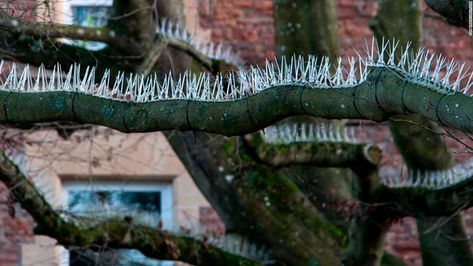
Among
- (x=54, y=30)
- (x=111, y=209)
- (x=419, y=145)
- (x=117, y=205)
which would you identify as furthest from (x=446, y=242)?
(x=54, y=30)

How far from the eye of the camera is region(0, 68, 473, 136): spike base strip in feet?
17.9

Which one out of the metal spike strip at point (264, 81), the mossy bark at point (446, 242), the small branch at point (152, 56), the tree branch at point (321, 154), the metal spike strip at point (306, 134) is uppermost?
the small branch at point (152, 56)

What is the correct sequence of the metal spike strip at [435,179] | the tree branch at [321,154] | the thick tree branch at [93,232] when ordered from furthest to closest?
the thick tree branch at [93,232]
the metal spike strip at [435,179]
the tree branch at [321,154]

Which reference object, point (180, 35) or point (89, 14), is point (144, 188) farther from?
point (180, 35)

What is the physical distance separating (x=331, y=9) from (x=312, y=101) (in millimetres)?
4367

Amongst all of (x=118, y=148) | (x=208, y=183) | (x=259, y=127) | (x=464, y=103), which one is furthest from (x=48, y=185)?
(x=464, y=103)

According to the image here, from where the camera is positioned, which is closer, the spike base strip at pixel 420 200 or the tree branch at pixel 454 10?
Answer: the tree branch at pixel 454 10

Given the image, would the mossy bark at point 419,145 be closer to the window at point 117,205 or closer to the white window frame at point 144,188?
the window at point 117,205

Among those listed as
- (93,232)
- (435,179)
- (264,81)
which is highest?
(264,81)

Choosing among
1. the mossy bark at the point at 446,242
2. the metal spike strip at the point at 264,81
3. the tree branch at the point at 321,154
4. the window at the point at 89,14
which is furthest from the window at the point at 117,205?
the metal spike strip at the point at 264,81

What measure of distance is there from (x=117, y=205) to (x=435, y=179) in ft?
7.16

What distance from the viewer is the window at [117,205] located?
9.07m

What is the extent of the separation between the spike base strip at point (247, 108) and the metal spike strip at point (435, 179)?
2.47m

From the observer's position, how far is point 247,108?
5.89 metres
